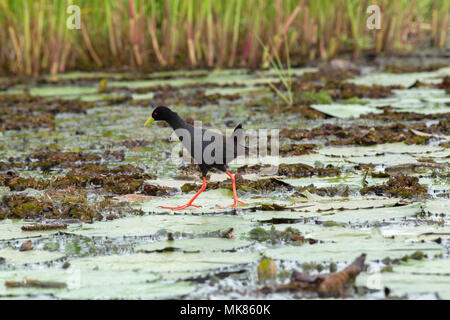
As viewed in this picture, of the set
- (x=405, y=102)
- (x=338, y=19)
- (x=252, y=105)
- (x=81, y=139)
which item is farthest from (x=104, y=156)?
(x=338, y=19)

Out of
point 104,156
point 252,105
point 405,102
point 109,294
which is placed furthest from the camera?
point 252,105

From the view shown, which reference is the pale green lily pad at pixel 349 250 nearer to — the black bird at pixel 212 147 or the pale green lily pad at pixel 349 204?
the pale green lily pad at pixel 349 204

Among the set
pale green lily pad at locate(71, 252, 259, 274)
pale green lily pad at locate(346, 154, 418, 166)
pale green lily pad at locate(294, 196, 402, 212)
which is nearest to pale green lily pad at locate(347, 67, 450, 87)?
pale green lily pad at locate(346, 154, 418, 166)

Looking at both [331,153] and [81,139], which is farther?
[81,139]

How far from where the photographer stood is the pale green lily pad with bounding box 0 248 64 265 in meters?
3.93

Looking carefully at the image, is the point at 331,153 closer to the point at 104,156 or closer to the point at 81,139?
the point at 104,156

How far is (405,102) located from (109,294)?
712 cm

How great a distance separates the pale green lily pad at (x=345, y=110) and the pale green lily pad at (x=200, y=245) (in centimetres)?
478

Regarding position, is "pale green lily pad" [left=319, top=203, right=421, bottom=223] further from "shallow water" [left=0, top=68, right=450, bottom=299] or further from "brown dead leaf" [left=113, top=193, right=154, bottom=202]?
"brown dead leaf" [left=113, top=193, right=154, bottom=202]

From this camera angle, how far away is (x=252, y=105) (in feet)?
34.4

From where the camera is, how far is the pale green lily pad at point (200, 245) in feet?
13.2

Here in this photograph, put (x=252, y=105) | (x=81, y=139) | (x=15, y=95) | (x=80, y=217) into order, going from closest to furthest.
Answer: (x=80, y=217)
(x=81, y=139)
(x=252, y=105)
(x=15, y=95)

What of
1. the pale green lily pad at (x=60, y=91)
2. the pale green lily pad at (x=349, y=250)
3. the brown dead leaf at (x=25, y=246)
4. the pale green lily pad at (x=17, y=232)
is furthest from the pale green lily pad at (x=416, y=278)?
the pale green lily pad at (x=60, y=91)

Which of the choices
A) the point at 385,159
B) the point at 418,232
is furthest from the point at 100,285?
the point at 385,159
